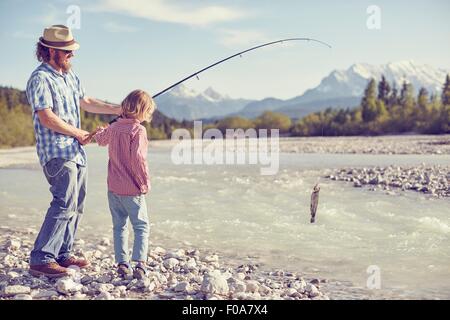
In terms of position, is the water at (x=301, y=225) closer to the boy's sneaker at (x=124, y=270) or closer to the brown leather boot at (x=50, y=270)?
the boy's sneaker at (x=124, y=270)

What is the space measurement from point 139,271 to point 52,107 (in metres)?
1.20

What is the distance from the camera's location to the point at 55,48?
11.2 ft

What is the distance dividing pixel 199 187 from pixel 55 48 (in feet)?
21.9

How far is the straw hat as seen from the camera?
11.1 ft

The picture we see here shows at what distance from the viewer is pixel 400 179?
9.60m

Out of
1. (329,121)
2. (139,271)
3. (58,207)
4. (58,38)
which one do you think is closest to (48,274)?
(58,207)

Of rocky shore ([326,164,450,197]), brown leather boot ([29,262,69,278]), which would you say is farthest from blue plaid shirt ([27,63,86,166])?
rocky shore ([326,164,450,197])

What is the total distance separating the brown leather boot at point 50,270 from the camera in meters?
3.46

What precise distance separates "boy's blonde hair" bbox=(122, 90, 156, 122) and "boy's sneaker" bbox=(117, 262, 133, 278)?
99 centimetres

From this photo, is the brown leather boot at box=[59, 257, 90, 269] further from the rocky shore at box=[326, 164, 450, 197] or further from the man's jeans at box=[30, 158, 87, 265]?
the rocky shore at box=[326, 164, 450, 197]

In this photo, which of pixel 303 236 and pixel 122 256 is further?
pixel 303 236

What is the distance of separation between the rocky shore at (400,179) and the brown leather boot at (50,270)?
5.86 metres
